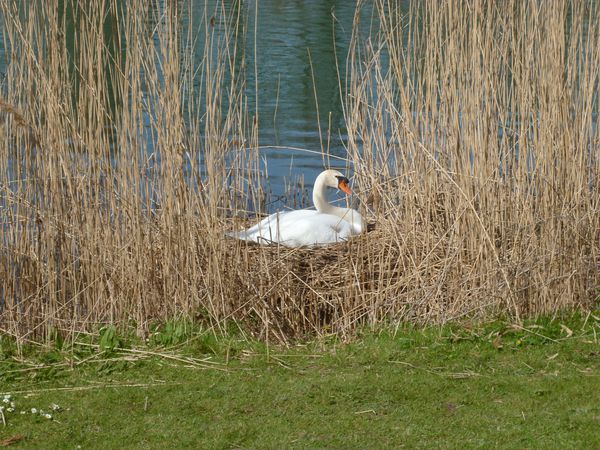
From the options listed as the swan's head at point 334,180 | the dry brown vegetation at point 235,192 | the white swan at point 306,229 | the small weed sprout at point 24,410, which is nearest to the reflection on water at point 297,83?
the swan's head at point 334,180

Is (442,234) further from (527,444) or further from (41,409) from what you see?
(41,409)

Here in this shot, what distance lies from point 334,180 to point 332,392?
3424 millimetres

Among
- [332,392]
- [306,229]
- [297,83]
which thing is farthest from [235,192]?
[297,83]

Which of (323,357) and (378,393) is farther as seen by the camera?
(323,357)

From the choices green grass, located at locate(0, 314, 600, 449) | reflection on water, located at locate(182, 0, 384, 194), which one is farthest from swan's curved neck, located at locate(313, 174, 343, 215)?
green grass, located at locate(0, 314, 600, 449)

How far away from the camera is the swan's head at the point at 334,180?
7945 millimetres

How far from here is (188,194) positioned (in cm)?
561

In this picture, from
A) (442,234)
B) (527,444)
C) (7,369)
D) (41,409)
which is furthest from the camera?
(442,234)

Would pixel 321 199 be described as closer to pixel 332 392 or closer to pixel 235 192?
pixel 235 192

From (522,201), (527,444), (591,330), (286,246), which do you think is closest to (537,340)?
(591,330)

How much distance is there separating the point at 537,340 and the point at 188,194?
2.15 m

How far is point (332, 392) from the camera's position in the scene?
188 inches

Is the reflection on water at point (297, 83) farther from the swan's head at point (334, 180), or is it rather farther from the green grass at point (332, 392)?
the green grass at point (332, 392)

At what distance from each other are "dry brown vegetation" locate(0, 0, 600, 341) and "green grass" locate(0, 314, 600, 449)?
29cm
